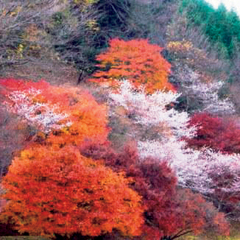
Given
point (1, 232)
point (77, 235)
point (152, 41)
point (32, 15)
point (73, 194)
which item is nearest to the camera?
point (73, 194)

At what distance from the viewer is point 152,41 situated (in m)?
33.6

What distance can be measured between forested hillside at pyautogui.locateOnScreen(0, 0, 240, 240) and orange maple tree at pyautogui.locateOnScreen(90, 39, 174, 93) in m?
0.07

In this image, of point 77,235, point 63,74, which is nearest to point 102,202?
point 77,235

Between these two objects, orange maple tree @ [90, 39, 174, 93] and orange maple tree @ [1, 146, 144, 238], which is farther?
orange maple tree @ [90, 39, 174, 93]

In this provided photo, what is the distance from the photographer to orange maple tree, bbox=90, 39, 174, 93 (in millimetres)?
25297

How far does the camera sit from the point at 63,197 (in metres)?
11.6

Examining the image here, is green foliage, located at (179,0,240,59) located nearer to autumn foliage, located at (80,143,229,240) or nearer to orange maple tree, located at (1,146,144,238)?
autumn foliage, located at (80,143,229,240)

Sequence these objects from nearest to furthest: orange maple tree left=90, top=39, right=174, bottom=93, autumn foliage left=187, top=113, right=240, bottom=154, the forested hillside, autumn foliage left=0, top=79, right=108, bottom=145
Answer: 1. the forested hillside
2. autumn foliage left=0, top=79, right=108, bottom=145
3. autumn foliage left=187, top=113, right=240, bottom=154
4. orange maple tree left=90, top=39, right=174, bottom=93

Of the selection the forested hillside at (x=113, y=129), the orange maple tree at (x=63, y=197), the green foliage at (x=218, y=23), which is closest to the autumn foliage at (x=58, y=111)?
the forested hillside at (x=113, y=129)

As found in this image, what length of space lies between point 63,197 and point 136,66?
15154 mm

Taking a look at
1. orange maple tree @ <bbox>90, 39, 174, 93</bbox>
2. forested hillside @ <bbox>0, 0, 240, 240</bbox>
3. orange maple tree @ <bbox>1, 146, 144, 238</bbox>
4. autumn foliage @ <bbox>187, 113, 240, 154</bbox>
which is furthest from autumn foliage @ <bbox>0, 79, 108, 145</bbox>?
autumn foliage @ <bbox>187, 113, 240, 154</bbox>

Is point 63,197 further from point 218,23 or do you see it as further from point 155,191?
point 218,23

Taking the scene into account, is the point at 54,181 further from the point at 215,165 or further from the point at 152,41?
the point at 152,41

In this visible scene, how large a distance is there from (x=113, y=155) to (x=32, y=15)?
Answer: 10.1 meters
